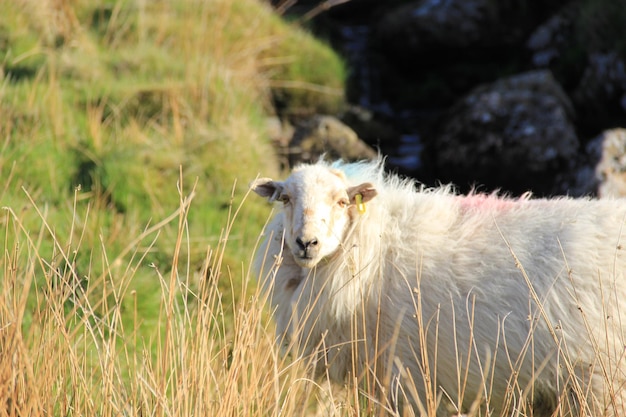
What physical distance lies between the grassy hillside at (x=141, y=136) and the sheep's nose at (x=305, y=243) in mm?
483

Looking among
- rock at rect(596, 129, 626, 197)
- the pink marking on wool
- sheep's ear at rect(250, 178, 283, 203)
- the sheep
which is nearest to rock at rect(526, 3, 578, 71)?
rock at rect(596, 129, 626, 197)

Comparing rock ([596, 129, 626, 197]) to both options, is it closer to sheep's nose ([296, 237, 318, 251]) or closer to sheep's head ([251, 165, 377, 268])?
sheep's head ([251, 165, 377, 268])

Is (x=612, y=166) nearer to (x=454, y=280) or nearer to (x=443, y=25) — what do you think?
(x=454, y=280)

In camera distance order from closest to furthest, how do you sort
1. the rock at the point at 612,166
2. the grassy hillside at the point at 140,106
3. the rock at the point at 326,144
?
the grassy hillside at the point at 140,106 → the rock at the point at 612,166 → the rock at the point at 326,144

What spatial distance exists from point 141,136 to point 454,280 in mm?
3694

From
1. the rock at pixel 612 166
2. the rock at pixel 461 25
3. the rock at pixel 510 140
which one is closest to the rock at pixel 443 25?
the rock at pixel 461 25

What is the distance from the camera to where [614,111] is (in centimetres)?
838

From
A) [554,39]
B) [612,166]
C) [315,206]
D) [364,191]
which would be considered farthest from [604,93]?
[315,206]

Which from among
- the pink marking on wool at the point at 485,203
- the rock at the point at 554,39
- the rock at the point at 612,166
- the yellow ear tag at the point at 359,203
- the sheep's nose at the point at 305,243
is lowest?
the rock at the point at 612,166

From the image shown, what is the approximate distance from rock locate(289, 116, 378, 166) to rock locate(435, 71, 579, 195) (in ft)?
2.65

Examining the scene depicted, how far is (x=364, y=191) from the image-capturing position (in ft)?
13.1

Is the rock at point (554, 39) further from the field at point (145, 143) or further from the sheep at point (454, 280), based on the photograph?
the sheep at point (454, 280)

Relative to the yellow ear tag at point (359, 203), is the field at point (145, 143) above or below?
below

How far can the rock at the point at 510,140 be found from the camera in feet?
24.4
